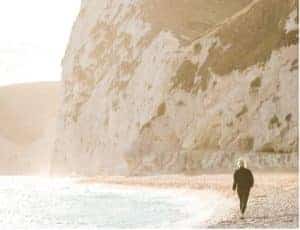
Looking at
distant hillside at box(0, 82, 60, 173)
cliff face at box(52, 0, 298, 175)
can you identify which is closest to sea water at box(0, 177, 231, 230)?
cliff face at box(52, 0, 298, 175)

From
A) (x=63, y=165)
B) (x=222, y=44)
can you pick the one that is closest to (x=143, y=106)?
(x=222, y=44)

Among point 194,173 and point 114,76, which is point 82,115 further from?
point 194,173

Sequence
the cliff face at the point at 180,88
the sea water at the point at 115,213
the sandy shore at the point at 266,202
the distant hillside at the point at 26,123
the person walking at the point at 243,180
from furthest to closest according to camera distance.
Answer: the distant hillside at the point at 26,123
the cliff face at the point at 180,88
the sea water at the point at 115,213
the person walking at the point at 243,180
the sandy shore at the point at 266,202

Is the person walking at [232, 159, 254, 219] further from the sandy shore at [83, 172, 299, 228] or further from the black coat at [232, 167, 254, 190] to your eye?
the sandy shore at [83, 172, 299, 228]

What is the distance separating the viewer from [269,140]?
135ft

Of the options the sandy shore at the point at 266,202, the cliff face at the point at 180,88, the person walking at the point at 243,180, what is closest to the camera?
the sandy shore at the point at 266,202

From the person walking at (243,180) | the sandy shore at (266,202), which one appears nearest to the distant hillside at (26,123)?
the sandy shore at (266,202)

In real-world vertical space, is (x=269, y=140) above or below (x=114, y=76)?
below

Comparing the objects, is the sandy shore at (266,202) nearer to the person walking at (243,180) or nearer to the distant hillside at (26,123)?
the person walking at (243,180)

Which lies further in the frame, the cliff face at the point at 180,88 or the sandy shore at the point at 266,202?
the cliff face at the point at 180,88

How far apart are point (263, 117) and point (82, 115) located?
31.5m

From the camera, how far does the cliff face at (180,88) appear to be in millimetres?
42781

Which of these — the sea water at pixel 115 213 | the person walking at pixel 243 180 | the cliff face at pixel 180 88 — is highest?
the cliff face at pixel 180 88

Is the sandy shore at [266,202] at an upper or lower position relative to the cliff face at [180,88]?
lower
